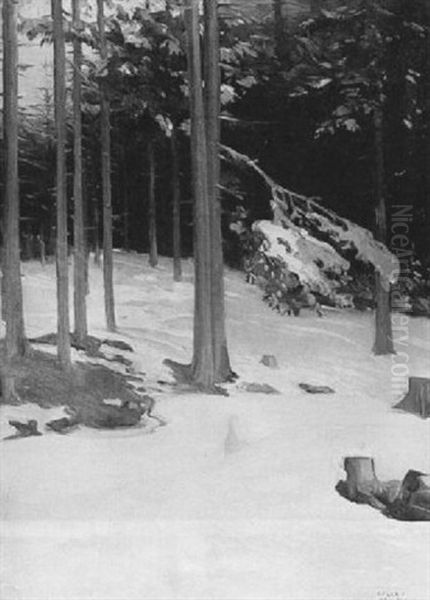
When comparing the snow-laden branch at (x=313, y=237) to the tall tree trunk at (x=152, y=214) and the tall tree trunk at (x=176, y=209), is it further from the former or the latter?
the tall tree trunk at (x=152, y=214)

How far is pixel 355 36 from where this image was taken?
3789 mm

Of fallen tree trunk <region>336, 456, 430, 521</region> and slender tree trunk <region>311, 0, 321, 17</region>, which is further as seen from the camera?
slender tree trunk <region>311, 0, 321, 17</region>

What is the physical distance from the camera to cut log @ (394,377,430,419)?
366cm

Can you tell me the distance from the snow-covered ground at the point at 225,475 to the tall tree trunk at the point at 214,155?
6cm

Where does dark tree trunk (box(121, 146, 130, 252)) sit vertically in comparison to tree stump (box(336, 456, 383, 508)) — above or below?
above

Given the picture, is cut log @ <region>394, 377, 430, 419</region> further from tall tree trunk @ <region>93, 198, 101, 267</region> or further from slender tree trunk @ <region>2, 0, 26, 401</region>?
slender tree trunk @ <region>2, 0, 26, 401</region>

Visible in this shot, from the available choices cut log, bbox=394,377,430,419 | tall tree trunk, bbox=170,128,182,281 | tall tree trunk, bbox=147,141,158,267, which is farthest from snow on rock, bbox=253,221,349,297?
cut log, bbox=394,377,430,419

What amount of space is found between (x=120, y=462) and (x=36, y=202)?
44.1 inches

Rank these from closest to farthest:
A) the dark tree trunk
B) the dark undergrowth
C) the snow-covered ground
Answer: the snow-covered ground → the dark undergrowth → the dark tree trunk

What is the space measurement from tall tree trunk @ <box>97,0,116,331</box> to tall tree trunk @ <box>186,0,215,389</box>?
373mm

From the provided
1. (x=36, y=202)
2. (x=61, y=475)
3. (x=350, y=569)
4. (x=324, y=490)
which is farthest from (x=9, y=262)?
(x=350, y=569)

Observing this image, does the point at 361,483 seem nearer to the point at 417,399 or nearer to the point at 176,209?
the point at 417,399

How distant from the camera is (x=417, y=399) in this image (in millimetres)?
3674
